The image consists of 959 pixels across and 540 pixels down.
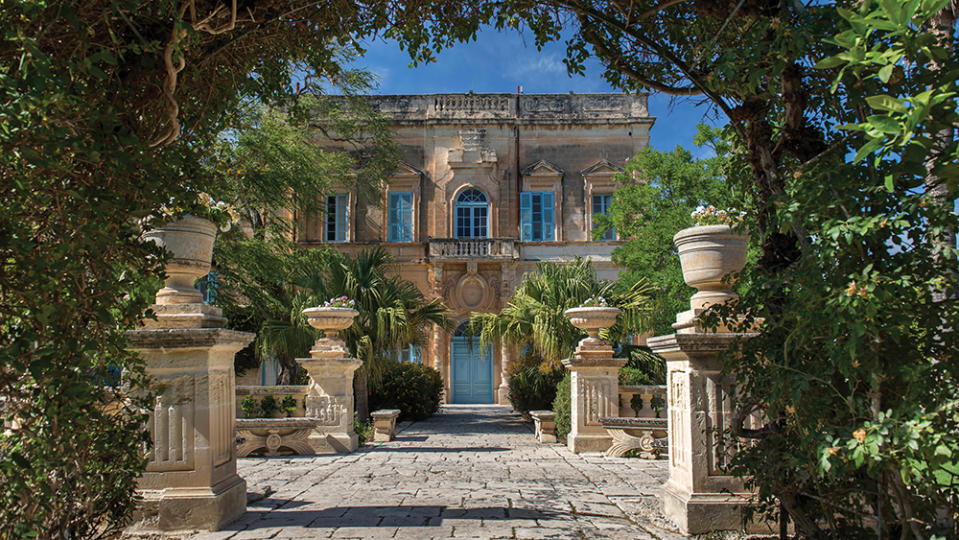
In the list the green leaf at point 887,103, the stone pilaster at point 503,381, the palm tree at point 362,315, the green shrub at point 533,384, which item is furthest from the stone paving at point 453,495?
the stone pilaster at point 503,381

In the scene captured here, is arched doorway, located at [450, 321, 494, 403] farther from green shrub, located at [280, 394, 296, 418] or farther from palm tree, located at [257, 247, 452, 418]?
green shrub, located at [280, 394, 296, 418]

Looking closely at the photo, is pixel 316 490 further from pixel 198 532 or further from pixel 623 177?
pixel 623 177

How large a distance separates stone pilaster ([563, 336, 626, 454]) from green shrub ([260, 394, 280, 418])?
4710 mm

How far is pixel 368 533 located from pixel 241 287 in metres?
10.3

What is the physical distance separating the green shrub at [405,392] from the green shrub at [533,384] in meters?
2.33

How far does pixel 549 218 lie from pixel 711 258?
19.4 m

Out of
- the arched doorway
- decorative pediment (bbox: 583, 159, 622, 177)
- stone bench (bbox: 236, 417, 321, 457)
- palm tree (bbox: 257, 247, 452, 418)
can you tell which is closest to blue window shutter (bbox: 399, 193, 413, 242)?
the arched doorway

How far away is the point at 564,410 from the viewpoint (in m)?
11.5

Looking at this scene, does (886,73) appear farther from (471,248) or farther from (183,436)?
(471,248)

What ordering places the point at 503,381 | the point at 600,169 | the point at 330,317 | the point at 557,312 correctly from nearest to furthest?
the point at 330,317 → the point at 557,312 → the point at 503,381 → the point at 600,169

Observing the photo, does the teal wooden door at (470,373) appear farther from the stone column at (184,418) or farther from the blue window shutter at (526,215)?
the stone column at (184,418)

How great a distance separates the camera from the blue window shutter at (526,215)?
24.5m

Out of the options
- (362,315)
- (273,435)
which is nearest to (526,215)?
(362,315)

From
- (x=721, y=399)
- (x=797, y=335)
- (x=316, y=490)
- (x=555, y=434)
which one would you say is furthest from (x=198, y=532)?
(x=555, y=434)
